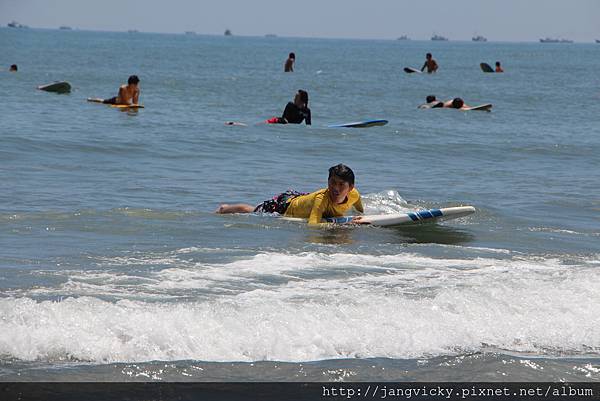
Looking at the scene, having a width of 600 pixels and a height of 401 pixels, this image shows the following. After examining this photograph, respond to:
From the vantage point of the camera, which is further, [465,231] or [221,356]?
[465,231]

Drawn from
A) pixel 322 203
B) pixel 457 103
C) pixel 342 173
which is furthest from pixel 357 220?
pixel 457 103

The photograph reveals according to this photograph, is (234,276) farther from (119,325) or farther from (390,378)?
(390,378)

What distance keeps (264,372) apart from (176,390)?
64cm

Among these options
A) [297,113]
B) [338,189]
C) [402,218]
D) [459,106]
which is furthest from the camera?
[459,106]

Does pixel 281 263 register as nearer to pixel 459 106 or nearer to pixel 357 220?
pixel 357 220

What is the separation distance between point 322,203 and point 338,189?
369mm

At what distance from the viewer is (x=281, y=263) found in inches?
375

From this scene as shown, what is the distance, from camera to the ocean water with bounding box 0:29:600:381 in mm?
6734

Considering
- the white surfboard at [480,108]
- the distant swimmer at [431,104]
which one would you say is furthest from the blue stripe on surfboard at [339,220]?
the distant swimmer at [431,104]

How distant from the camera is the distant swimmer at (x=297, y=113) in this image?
2369 cm

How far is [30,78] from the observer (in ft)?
133

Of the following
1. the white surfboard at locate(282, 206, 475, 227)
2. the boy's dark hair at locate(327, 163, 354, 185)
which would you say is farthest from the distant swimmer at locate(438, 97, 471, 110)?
the boy's dark hair at locate(327, 163, 354, 185)

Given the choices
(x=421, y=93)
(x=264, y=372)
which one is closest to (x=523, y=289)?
(x=264, y=372)

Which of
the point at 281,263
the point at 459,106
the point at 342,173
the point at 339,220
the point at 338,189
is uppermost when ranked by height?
the point at 342,173
